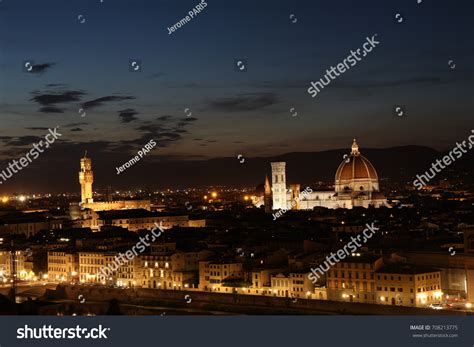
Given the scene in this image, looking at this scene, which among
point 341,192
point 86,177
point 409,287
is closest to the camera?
point 409,287

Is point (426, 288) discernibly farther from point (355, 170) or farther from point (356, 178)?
point (355, 170)

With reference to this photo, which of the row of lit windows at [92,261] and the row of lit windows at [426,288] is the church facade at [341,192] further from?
the row of lit windows at [426,288]

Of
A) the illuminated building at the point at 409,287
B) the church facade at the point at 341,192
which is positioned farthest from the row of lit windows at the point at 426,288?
the church facade at the point at 341,192

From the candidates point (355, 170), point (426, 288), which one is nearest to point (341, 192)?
point (355, 170)

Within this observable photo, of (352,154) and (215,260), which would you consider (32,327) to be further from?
(352,154)

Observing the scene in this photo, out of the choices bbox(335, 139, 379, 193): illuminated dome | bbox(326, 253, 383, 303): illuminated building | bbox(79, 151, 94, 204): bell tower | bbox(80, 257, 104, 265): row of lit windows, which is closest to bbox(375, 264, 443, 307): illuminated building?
bbox(326, 253, 383, 303): illuminated building

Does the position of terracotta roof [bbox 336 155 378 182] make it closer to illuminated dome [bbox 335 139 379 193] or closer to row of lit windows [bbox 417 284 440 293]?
illuminated dome [bbox 335 139 379 193]

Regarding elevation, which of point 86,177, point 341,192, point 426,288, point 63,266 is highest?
point 86,177

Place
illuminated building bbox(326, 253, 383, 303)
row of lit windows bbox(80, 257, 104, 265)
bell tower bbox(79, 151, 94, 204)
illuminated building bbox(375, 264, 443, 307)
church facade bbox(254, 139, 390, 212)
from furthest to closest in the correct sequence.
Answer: church facade bbox(254, 139, 390, 212) < bell tower bbox(79, 151, 94, 204) < row of lit windows bbox(80, 257, 104, 265) < illuminated building bbox(326, 253, 383, 303) < illuminated building bbox(375, 264, 443, 307)
